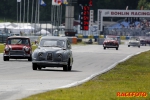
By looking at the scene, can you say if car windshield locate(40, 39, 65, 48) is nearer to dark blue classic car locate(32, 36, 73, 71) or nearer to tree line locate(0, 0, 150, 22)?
dark blue classic car locate(32, 36, 73, 71)

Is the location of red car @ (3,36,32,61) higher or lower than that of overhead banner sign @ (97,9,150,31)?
lower

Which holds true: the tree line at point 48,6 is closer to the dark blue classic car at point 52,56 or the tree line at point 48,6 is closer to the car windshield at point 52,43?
the car windshield at point 52,43

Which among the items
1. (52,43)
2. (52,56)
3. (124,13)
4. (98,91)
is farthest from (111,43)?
(98,91)

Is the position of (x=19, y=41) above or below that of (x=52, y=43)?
below

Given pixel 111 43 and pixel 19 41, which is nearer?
pixel 19 41

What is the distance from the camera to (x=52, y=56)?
28641mm

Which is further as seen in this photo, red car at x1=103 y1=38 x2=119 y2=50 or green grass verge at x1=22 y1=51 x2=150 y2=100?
red car at x1=103 y1=38 x2=119 y2=50

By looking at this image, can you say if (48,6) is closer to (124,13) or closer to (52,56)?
(124,13)

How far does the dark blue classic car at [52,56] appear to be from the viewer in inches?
1123

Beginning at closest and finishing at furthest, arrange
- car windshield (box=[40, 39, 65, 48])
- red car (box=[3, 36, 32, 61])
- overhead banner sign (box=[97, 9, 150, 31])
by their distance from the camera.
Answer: car windshield (box=[40, 39, 65, 48]), red car (box=[3, 36, 32, 61]), overhead banner sign (box=[97, 9, 150, 31])

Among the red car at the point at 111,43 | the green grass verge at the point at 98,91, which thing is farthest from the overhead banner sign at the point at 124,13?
the green grass verge at the point at 98,91

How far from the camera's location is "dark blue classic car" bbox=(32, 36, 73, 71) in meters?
28.5

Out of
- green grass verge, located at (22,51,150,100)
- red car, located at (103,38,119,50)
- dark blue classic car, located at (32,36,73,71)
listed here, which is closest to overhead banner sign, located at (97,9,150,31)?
red car, located at (103,38,119,50)

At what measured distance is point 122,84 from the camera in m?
20.0
